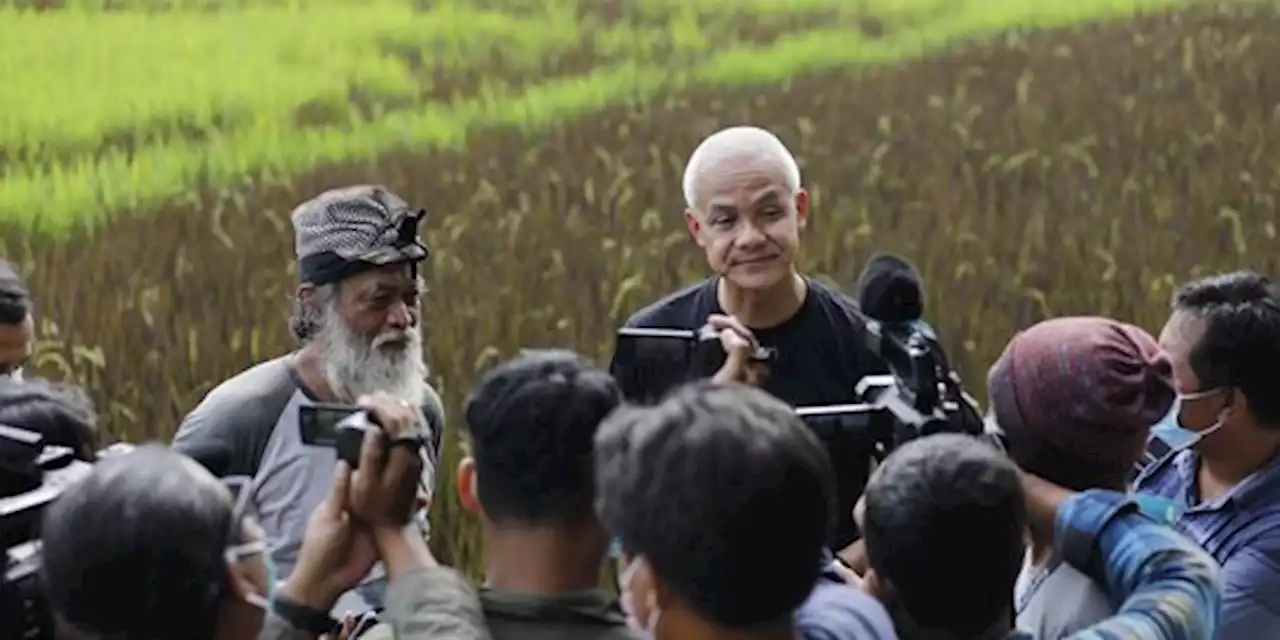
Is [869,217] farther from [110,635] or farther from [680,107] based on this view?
[110,635]

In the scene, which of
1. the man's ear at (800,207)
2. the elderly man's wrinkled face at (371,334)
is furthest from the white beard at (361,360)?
the man's ear at (800,207)

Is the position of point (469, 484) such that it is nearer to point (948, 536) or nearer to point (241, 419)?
point (948, 536)

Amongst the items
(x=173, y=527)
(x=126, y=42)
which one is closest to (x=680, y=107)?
(x=126, y=42)

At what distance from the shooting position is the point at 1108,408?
5.37 feet

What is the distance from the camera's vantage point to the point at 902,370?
6.04ft

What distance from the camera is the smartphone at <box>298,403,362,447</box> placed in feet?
5.39

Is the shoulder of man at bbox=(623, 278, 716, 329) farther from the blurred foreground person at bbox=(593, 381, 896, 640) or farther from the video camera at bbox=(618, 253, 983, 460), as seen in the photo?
the blurred foreground person at bbox=(593, 381, 896, 640)

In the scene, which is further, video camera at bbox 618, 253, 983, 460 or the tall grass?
the tall grass

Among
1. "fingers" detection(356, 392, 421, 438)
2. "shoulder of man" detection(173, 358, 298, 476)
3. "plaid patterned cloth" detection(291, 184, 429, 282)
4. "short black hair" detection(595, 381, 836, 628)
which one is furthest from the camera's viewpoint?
"plaid patterned cloth" detection(291, 184, 429, 282)

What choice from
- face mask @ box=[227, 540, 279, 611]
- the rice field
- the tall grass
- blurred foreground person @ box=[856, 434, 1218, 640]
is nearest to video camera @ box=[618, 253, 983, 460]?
blurred foreground person @ box=[856, 434, 1218, 640]

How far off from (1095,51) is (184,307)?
9.77 feet

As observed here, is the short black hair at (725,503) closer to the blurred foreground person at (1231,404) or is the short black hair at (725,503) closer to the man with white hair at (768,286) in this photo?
the blurred foreground person at (1231,404)

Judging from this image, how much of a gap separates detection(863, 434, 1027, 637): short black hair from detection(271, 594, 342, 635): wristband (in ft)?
1.52

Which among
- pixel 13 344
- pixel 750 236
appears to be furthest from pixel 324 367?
pixel 750 236
